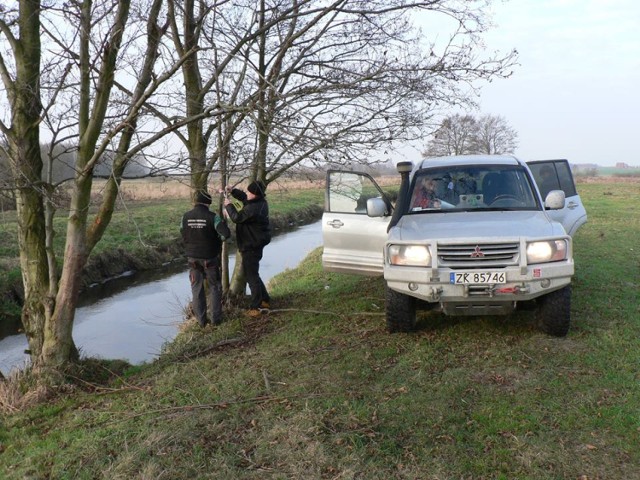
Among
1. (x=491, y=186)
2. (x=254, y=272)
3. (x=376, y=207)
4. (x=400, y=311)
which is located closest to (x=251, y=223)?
(x=254, y=272)

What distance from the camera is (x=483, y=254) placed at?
17.3 feet

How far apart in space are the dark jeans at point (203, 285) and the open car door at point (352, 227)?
5.19ft

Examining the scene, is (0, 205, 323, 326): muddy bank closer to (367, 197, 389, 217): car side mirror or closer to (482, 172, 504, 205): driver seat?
(367, 197, 389, 217): car side mirror

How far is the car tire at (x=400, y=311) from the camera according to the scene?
5.93 metres

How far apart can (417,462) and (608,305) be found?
4.59 m

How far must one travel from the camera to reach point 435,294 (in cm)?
534

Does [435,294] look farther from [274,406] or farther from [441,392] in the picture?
[274,406]

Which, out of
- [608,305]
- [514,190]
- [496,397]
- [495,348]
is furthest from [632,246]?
[496,397]

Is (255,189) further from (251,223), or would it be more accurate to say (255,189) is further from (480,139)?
(480,139)

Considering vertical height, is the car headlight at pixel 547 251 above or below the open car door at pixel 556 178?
below

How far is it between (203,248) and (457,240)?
380 cm

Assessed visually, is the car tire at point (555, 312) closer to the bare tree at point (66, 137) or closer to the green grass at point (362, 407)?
the green grass at point (362, 407)

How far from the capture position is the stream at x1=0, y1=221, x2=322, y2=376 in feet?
29.8

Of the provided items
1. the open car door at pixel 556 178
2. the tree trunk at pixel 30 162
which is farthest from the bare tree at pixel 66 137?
the open car door at pixel 556 178
